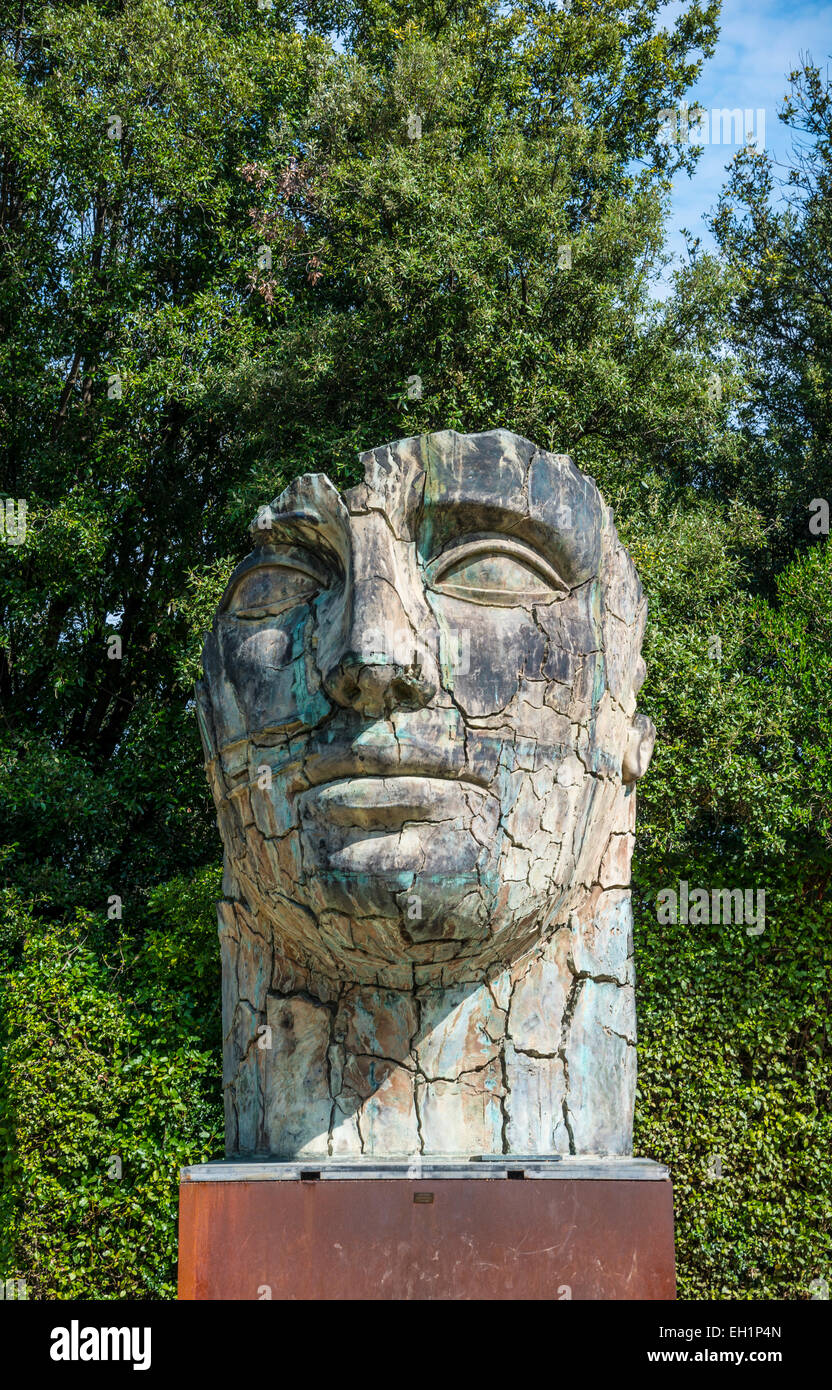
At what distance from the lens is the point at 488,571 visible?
3.27m

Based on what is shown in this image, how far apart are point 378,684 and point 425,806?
321mm

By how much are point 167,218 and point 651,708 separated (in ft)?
17.4

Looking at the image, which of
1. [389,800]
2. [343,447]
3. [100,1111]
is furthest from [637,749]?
[343,447]

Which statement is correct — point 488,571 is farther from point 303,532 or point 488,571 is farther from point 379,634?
point 303,532

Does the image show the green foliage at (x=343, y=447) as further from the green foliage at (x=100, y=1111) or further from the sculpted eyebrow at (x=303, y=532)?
the sculpted eyebrow at (x=303, y=532)

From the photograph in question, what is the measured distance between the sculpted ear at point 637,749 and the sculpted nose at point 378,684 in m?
0.90

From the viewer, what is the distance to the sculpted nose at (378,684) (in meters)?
3.03

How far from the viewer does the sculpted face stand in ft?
10.1

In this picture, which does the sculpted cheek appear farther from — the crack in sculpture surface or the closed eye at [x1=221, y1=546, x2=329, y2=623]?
the closed eye at [x1=221, y1=546, x2=329, y2=623]

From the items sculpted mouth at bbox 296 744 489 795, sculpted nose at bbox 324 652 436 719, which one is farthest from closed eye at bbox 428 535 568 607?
sculpted mouth at bbox 296 744 489 795

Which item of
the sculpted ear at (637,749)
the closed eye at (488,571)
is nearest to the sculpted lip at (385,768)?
the closed eye at (488,571)
